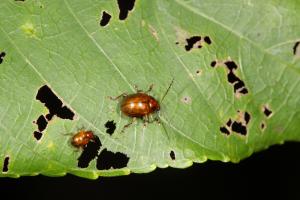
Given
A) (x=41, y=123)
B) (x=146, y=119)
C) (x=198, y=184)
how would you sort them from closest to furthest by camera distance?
(x=41, y=123)
(x=146, y=119)
(x=198, y=184)

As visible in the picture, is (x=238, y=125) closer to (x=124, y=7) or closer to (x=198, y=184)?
(x=124, y=7)

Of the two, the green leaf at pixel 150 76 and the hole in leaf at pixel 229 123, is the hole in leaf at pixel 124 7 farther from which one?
the hole in leaf at pixel 229 123

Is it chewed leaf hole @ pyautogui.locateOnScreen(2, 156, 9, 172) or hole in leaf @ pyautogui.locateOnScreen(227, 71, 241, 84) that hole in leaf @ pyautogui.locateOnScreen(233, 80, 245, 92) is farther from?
chewed leaf hole @ pyautogui.locateOnScreen(2, 156, 9, 172)

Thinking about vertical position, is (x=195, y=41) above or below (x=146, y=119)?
above

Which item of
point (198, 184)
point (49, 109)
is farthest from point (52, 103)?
point (198, 184)

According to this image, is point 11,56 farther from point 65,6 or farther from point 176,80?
point 176,80

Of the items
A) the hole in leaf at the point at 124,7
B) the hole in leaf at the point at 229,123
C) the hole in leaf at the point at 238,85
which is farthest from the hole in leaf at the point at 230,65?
the hole in leaf at the point at 124,7

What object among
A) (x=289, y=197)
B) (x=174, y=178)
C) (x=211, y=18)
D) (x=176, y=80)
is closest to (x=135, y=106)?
(x=176, y=80)
